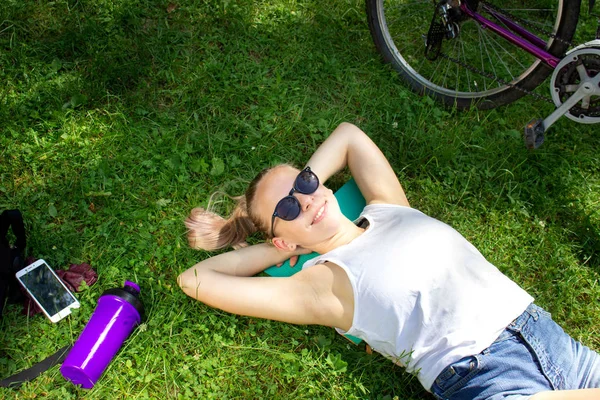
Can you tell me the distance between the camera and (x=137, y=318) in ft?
10.2

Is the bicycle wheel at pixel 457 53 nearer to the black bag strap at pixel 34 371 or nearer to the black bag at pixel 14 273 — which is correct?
the black bag at pixel 14 273

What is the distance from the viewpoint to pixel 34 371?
2.98 m

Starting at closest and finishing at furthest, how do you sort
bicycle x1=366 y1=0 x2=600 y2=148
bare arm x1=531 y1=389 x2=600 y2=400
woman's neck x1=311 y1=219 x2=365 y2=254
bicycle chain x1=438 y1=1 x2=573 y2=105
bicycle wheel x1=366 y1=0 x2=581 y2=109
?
bare arm x1=531 y1=389 x2=600 y2=400, woman's neck x1=311 y1=219 x2=365 y2=254, bicycle x1=366 y1=0 x2=600 y2=148, bicycle chain x1=438 y1=1 x2=573 y2=105, bicycle wheel x1=366 y1=0 x2=581 y2=109

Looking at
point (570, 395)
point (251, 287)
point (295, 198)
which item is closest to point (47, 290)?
point (251, 287)

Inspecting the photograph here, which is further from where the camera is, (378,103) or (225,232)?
(378,103)

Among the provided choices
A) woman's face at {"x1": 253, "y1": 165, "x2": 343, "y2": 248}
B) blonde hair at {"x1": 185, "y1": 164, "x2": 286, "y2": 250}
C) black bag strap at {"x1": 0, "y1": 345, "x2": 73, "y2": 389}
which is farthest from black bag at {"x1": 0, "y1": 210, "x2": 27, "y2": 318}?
A: woman's face at {"x1": 253, "y1": 165, "x2": 343, "y2": 248}

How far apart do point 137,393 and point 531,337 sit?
2.17 meters

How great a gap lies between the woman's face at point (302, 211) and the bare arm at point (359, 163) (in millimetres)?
429

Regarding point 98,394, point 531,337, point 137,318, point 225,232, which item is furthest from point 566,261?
point 98,394

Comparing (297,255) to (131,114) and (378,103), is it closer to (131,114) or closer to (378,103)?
(378,103)

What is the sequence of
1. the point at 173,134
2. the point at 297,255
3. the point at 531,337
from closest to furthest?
the point at 531,337 → the point at 297,255 → the point at 173,134

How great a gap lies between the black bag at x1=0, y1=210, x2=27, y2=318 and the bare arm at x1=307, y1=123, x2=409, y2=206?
1820 mm

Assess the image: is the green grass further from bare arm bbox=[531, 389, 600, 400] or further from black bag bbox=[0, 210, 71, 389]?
bare arm bbox=[531, 389, 600, 400]

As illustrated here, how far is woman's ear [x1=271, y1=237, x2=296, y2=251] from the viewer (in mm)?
2863
